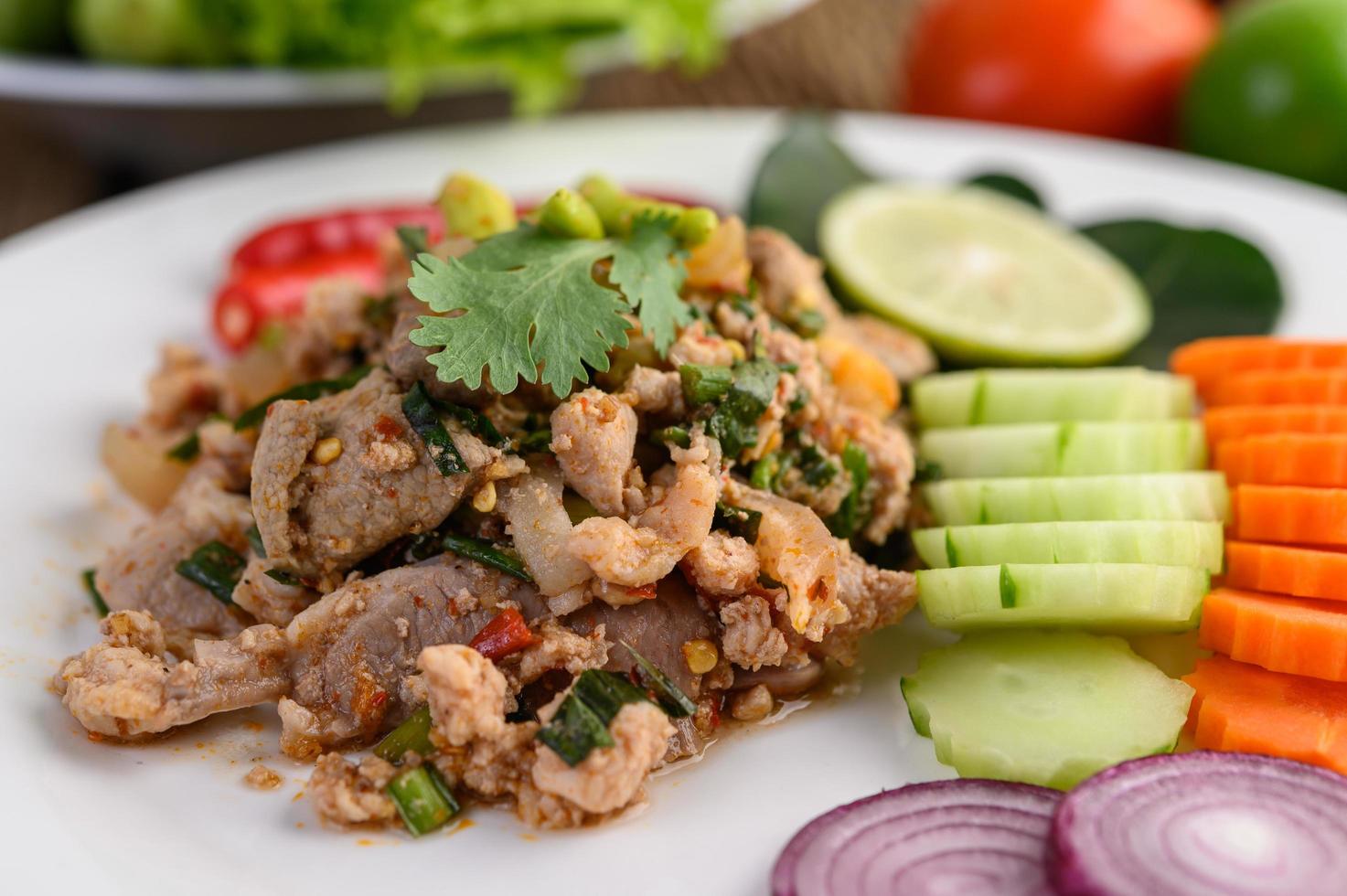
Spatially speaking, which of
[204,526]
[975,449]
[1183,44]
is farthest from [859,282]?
[1183,44]

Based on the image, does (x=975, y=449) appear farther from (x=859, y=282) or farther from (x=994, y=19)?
(x=994, y=19)

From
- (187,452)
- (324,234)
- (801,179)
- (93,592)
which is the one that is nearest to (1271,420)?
(801,179)

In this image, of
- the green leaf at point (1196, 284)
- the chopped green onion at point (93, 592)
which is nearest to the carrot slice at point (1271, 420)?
the green leaf at point (1196, 284)

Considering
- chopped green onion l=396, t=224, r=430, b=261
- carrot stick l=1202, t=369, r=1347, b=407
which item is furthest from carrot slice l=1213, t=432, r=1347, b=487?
chopped green onion l=396, t=224, r=430, b=261

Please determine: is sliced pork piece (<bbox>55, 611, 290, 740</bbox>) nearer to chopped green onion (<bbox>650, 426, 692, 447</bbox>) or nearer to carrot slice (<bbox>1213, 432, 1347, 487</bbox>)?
chopped green onion (<bbox>650, 426, 692, 447</bbox>)

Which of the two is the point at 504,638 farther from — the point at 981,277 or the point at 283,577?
the point at 981,277

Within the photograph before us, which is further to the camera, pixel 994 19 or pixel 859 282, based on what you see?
pixel 994 19
